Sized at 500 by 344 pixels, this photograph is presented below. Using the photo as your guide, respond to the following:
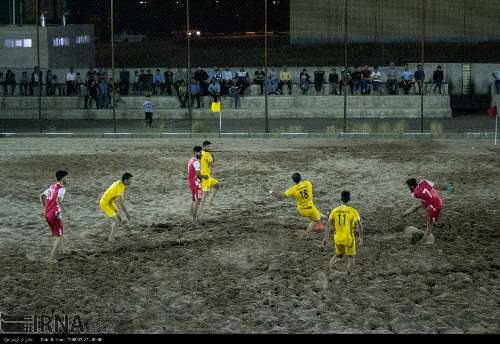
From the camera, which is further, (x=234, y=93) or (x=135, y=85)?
(x=135, y=85)

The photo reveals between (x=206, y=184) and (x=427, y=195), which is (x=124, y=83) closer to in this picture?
(x=206, y=184)

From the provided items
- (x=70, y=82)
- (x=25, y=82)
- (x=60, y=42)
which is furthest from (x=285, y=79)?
(x=60, y=42)

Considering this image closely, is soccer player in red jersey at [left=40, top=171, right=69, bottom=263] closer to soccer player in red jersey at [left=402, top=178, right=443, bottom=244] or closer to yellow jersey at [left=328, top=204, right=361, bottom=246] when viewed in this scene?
yellow jersey at [left=328, top=204, right=361, bottom=246]

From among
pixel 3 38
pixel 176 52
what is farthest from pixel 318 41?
pixel 3 38

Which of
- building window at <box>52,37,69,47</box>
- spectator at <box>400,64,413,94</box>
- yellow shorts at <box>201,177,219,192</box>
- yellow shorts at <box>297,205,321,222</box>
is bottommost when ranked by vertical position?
yellow shorts at <box>297,205,321,222</box>

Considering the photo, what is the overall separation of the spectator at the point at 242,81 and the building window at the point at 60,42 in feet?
35.5

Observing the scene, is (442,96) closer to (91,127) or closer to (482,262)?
(91,127)

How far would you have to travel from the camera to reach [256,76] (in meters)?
34.9

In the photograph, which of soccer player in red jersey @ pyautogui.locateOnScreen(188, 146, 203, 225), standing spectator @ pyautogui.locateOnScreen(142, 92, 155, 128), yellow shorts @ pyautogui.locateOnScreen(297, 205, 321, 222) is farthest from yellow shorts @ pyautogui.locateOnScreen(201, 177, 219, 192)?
standing spectator @ pyautogui.locateOnScreen(142, 92, 155, 128)

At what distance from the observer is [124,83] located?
3553cm

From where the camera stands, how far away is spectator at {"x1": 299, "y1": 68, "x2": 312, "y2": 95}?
34356mm

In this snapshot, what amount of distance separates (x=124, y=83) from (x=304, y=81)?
26.4 ft

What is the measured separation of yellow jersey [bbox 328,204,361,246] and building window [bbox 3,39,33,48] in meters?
30.2

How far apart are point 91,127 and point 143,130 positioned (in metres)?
2.56
